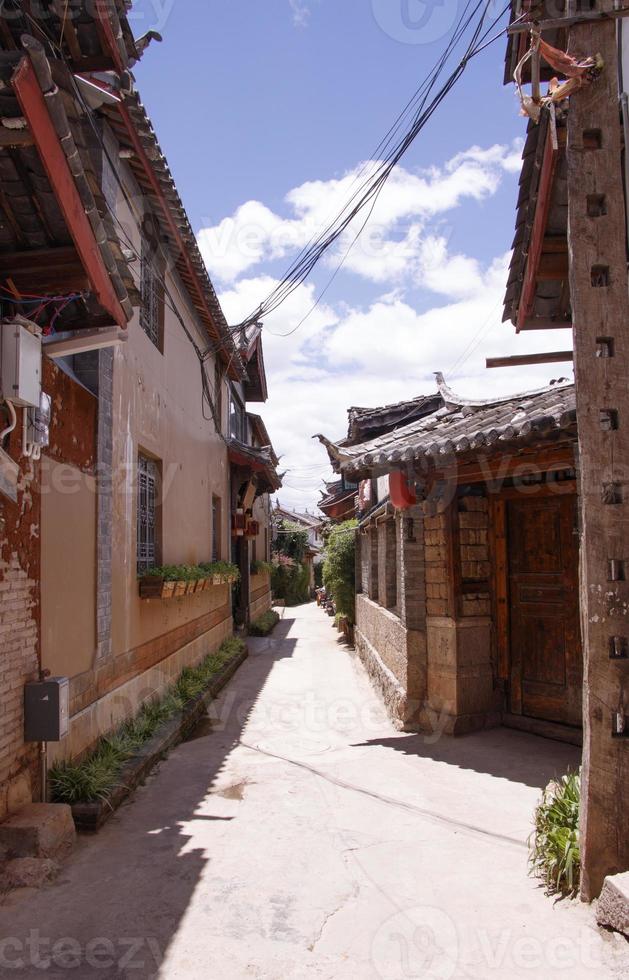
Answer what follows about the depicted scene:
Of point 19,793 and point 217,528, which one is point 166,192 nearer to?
point 19,793

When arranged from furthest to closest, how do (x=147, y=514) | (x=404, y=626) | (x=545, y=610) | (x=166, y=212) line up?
(x=147, y=514) → (x=166, y=212) → (x=404, y=626) → (x=545, y=610)

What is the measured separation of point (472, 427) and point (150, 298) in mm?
4667

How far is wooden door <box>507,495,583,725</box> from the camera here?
6.50 meters

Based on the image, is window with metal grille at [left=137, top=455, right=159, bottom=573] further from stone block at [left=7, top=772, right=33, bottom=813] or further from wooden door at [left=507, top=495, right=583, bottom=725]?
wooden door at [left=507, top=495, right=583, bottom=725]

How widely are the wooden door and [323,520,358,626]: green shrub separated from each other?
8112 millimetres

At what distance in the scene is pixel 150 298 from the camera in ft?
28.1

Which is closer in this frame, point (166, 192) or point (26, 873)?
point (26, 873)

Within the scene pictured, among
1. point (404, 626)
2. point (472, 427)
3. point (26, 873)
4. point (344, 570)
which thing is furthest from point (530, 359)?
point (344, 570)

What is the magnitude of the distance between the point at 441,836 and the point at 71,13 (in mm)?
5564

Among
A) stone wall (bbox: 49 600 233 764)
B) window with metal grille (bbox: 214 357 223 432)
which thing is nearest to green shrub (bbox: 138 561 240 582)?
stone wall (bbox: 49 600 233 764)

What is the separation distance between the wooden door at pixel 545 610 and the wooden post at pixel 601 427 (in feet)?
10.3

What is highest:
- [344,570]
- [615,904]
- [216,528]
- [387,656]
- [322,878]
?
[216,528]

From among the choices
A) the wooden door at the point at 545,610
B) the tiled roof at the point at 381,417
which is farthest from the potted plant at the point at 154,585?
the tiled roof at the point at 381,417

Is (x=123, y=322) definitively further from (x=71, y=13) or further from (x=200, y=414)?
(x=200, y=414)
